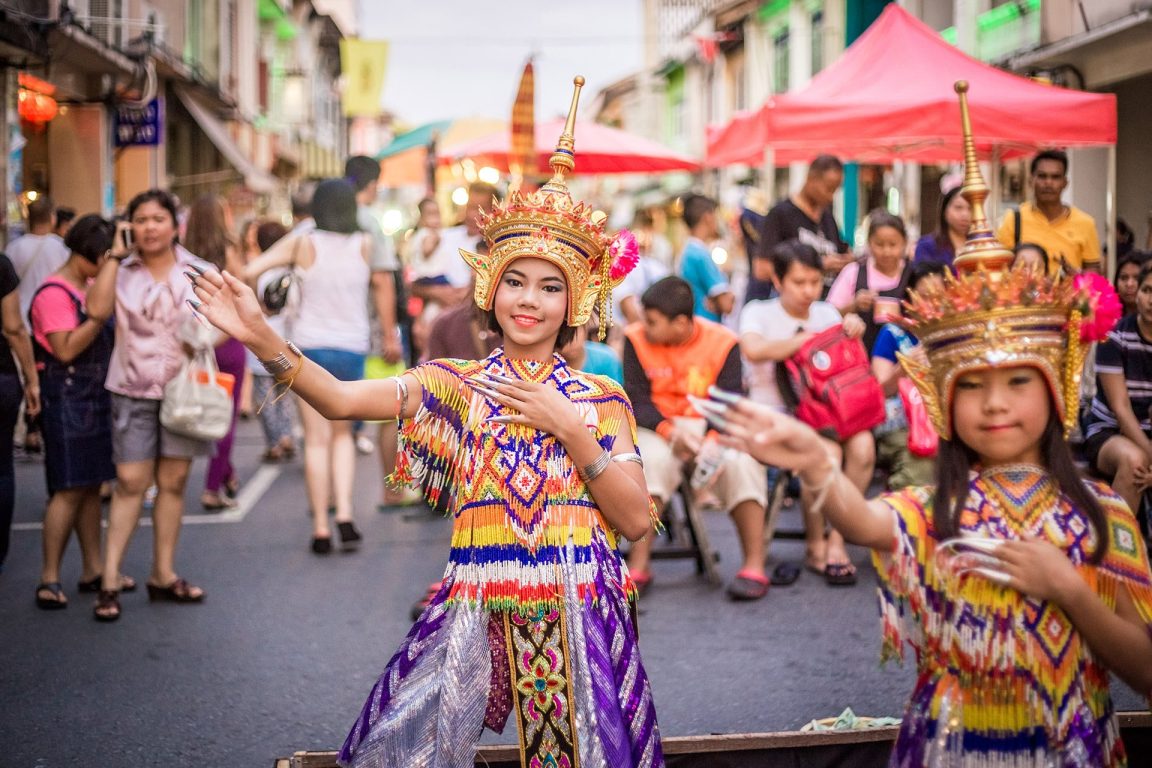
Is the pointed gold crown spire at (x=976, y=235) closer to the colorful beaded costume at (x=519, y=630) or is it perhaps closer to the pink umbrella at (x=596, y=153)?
the colorful beaded costume at (x=519, y=630)

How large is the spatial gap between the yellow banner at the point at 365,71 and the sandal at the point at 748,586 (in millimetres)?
15787

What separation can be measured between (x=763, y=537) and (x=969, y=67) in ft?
16.1

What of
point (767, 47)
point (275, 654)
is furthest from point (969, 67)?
point (767, 47)

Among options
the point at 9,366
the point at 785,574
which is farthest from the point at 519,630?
the point at 785,574

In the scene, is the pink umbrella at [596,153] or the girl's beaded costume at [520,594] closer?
the girl's beaded costume at [520,594]

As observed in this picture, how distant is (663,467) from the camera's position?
6340 mm

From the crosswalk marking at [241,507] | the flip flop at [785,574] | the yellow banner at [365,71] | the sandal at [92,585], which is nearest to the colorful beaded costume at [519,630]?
the flip flop at [785,574]

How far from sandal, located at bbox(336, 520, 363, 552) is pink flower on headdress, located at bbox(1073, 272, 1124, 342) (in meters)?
5.33

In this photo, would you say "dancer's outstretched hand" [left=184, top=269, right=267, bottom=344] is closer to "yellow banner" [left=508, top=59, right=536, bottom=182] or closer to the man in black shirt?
"yellow banner" [left=508, top=59, right=536, bottom=182]

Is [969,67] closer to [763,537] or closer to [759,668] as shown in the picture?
[763,537]

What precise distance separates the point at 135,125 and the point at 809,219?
12.6m

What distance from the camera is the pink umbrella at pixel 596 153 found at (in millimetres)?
11789

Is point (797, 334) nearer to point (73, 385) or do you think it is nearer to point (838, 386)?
point (838, 386)

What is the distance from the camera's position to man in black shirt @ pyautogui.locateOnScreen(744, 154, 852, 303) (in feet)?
27.2
